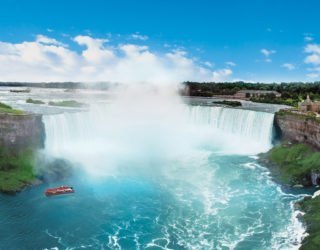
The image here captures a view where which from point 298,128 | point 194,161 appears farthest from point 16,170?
point 298,128

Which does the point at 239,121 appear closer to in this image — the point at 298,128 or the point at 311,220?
the point at 298,128

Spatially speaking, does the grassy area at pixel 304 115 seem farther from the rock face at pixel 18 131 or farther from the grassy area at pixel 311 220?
the rock face at pixel 18 131

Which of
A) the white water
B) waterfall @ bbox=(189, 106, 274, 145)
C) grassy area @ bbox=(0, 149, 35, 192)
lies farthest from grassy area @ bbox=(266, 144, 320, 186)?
grassy area @ bbox=(0, 149, 35, 192)

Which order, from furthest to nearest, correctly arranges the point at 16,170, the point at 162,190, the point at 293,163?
the point at 293,163
the point at 16,170
the point at 162,190

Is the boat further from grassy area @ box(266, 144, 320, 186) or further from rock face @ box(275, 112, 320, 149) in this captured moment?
rock face @ box(275, 112, 320, 149)

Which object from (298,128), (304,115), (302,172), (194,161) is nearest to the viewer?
(302,172)

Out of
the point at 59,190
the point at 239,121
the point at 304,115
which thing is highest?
the point at 304,115

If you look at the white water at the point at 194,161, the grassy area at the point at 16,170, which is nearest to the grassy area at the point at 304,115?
the white water at the point at 194,161

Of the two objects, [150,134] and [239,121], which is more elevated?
[239,121]
